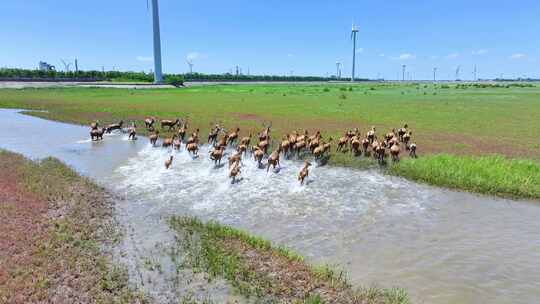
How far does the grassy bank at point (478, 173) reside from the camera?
1501cm

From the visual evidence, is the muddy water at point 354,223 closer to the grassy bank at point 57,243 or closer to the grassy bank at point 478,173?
the grassy bank at point 57,243

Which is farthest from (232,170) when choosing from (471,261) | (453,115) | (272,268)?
(453,115)

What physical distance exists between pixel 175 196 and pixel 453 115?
96.3ft

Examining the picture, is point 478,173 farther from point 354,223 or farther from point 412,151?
point 354,223

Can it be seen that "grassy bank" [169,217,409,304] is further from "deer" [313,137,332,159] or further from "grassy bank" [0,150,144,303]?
"deer" [313,137,332,159]

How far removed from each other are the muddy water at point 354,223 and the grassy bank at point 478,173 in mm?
783

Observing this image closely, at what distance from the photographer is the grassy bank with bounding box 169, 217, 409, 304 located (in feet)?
26.4

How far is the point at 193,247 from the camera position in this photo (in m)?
10.3


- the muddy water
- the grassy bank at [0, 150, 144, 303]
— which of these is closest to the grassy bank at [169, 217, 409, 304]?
the muddy water

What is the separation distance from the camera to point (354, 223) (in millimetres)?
12195

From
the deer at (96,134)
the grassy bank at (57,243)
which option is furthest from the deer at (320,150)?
the deer at (96,134)

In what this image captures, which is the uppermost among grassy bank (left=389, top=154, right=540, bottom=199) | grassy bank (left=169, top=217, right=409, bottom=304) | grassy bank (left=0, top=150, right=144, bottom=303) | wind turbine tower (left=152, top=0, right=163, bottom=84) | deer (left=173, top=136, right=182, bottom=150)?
wind turbine tower (left=152, top=0, right=163, bottom=84)

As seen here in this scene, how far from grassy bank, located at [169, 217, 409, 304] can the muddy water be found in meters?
0.45

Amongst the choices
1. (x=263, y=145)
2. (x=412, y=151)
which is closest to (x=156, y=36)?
(x=263, y=145)
